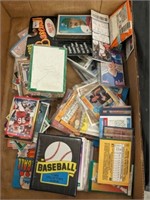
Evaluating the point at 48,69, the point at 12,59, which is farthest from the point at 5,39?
the point at 48,69

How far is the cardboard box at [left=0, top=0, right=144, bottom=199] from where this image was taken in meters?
1.23

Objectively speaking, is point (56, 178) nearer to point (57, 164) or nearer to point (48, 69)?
point (57, 164)

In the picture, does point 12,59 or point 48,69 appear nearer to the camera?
point 48,69

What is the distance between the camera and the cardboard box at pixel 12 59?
123cm

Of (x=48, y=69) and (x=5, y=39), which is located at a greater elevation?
(x=5, y=39)

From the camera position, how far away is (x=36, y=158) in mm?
1177

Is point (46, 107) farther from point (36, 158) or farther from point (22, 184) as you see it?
point (22, 184)

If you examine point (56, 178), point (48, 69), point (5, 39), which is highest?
point (5, 39)

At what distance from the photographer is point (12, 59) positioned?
144 centimetres

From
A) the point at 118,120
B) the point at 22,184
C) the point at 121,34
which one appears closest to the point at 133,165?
the point at 118,120

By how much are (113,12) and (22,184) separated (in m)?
0.98

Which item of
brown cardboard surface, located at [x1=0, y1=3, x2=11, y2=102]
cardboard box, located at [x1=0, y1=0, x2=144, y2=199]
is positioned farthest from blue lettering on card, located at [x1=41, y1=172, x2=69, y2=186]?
brown cardboard surface, located at [x1=0, y1=3, x2=11, y2=102]

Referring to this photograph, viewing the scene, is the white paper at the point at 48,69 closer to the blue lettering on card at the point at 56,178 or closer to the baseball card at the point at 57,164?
the baseball card at the point at 57,164

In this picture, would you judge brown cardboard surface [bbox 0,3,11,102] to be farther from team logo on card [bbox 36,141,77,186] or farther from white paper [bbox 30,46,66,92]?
team logo on card [bbox 36,141,77,186]
